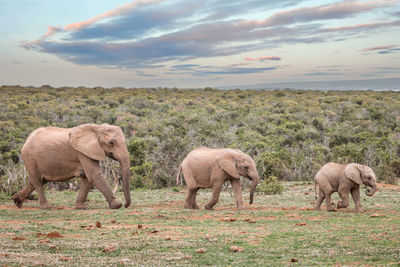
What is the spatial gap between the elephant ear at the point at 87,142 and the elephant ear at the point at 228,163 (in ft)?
12.5

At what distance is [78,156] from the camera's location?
52.0 ft

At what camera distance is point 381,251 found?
30.8 feet

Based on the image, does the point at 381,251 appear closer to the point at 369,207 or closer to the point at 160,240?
the point at 160,240

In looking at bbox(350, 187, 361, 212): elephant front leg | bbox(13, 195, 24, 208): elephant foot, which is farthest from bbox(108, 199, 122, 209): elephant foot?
bbox(350, 187, 361, 212): elephant front leg

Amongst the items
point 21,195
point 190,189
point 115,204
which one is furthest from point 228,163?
point 21,195

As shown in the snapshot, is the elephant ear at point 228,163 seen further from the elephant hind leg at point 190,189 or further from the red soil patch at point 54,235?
the red soil patch at point 54,235

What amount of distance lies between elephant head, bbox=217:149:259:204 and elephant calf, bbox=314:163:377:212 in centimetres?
223

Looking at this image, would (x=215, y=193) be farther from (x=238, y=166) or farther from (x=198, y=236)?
(x=198, y=236)

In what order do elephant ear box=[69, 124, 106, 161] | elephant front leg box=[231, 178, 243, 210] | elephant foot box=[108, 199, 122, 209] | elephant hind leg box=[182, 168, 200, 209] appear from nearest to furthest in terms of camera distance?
elephant ear box=[69, 124, 106, 161]
elephant foot box=[108, 199, 122, 209]
elephant front leg box=[231, 178, 243, 210]
elephant hind leg box=[182, 168, 200, 209]

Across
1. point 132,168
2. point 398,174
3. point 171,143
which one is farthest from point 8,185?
point 398,174

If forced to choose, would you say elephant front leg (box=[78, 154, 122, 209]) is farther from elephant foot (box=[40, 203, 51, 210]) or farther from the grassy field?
elephant foot (box=[40, 203, 51, 210])

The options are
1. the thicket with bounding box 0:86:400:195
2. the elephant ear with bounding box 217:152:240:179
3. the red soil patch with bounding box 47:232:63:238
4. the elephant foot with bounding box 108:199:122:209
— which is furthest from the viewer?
the thicket with bounding box 0:86:400:195

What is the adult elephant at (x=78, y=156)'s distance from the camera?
15.7 m

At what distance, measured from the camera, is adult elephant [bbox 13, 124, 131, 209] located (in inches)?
617
